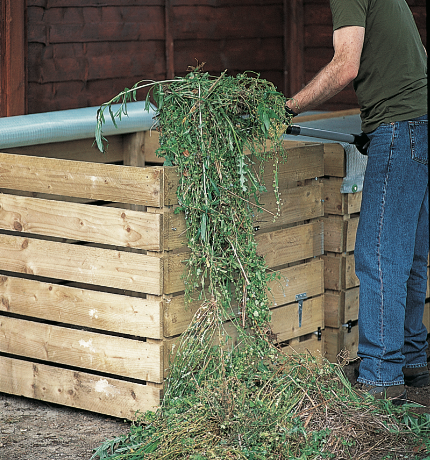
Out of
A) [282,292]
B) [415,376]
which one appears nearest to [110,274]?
[282,292]

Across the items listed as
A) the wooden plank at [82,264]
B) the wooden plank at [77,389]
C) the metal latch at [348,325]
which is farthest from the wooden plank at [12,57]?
the metal latch at [348,325]

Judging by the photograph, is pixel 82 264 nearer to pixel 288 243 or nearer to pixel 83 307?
pixel 83 307

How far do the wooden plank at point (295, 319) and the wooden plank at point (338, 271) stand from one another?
0.46ft

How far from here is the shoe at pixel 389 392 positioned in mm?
3531

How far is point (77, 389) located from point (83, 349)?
0.19m

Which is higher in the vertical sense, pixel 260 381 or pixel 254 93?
pixel 254 93

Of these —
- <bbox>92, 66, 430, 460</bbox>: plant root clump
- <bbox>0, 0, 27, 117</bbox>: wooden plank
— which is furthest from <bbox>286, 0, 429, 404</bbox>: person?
<bbox>0, 0, 27, 117</bbox>: wooden plank

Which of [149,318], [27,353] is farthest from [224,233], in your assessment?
[27,353]

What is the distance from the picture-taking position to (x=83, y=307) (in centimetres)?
346

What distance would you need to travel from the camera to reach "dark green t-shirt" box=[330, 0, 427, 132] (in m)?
3.43

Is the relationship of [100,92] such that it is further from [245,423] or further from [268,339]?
[245,423]

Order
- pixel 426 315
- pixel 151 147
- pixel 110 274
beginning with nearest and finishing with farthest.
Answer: pixel 110 274 → pixel 151 147 → pixel 426 315

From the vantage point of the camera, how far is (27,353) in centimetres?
365

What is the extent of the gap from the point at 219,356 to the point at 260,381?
0.19 meters
